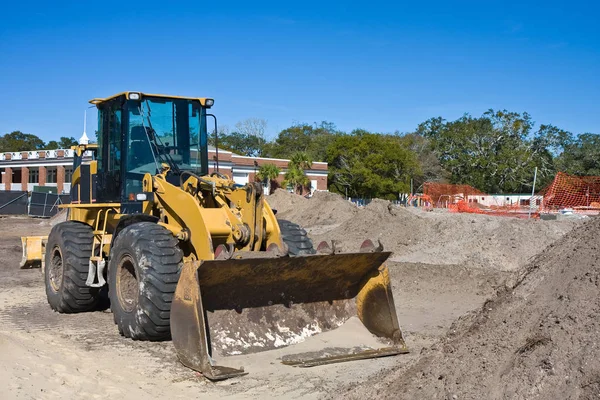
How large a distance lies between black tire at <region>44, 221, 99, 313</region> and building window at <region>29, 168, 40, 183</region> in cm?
4772

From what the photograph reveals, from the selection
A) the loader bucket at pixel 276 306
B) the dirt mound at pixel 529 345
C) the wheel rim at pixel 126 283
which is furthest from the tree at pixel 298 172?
the dirt mound at pixel 529 345

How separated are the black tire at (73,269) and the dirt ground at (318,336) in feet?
0.67

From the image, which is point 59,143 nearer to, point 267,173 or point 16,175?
point 16,175

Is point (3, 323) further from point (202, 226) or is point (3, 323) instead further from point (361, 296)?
point (361, 296)

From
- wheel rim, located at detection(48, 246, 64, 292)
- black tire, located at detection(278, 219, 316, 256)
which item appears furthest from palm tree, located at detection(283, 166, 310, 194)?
black tire, located at detection(278, 219, 316, 256)

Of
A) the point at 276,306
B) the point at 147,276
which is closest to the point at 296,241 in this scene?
the point at 276,306

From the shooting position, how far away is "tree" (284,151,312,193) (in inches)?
2200

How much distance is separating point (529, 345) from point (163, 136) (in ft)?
19.6

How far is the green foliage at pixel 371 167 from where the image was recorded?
5653cm

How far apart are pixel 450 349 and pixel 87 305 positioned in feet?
21.0

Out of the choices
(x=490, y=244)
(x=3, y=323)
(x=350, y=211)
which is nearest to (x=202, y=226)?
(x=3, y=323)

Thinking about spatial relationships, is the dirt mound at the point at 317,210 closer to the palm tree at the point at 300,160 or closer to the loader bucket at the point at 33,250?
the loader bucket at the point at 33,250

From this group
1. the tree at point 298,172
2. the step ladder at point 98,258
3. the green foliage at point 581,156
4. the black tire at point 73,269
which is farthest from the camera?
the green foliage at point 581,156

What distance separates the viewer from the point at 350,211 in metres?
26.6
